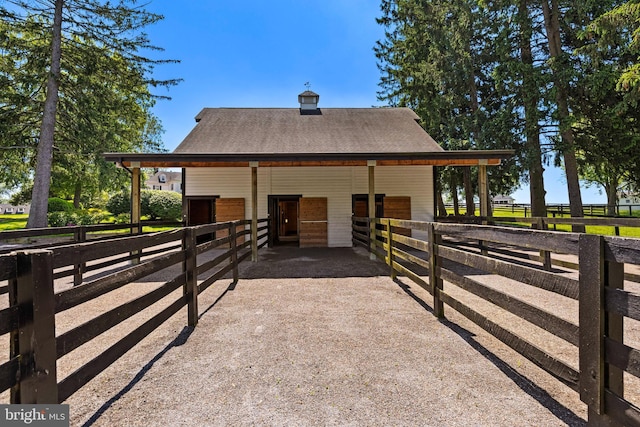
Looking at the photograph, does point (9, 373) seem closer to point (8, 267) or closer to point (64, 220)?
point (8, 267)

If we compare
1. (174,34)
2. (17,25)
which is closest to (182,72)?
(174,34)

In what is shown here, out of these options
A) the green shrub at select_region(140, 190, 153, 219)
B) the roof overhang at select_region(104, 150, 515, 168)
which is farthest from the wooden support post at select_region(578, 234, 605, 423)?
the green shrub at select_region(140, 190, 153, 219)

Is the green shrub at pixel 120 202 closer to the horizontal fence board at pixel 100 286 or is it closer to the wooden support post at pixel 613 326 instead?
the horizontal fence board at pixel 100 286

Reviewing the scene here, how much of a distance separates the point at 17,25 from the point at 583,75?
21705 millimetres

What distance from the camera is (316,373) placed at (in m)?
2.52

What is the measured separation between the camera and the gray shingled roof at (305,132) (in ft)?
35.4

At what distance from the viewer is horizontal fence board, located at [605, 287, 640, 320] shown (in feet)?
4.73

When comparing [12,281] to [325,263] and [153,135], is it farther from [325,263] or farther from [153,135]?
[153,135]

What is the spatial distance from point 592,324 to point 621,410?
1.29ft

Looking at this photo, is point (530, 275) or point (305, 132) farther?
point (305, 132)

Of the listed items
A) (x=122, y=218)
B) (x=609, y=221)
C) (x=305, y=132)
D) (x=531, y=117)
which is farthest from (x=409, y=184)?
(x=122, y=218)

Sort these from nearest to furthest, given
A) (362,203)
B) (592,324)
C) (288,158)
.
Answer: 1. (592,324)
2. (288,158)
3. (362,203)

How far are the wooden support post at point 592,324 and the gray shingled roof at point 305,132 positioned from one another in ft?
27.8

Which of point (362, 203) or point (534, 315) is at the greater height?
point (362, 203)
